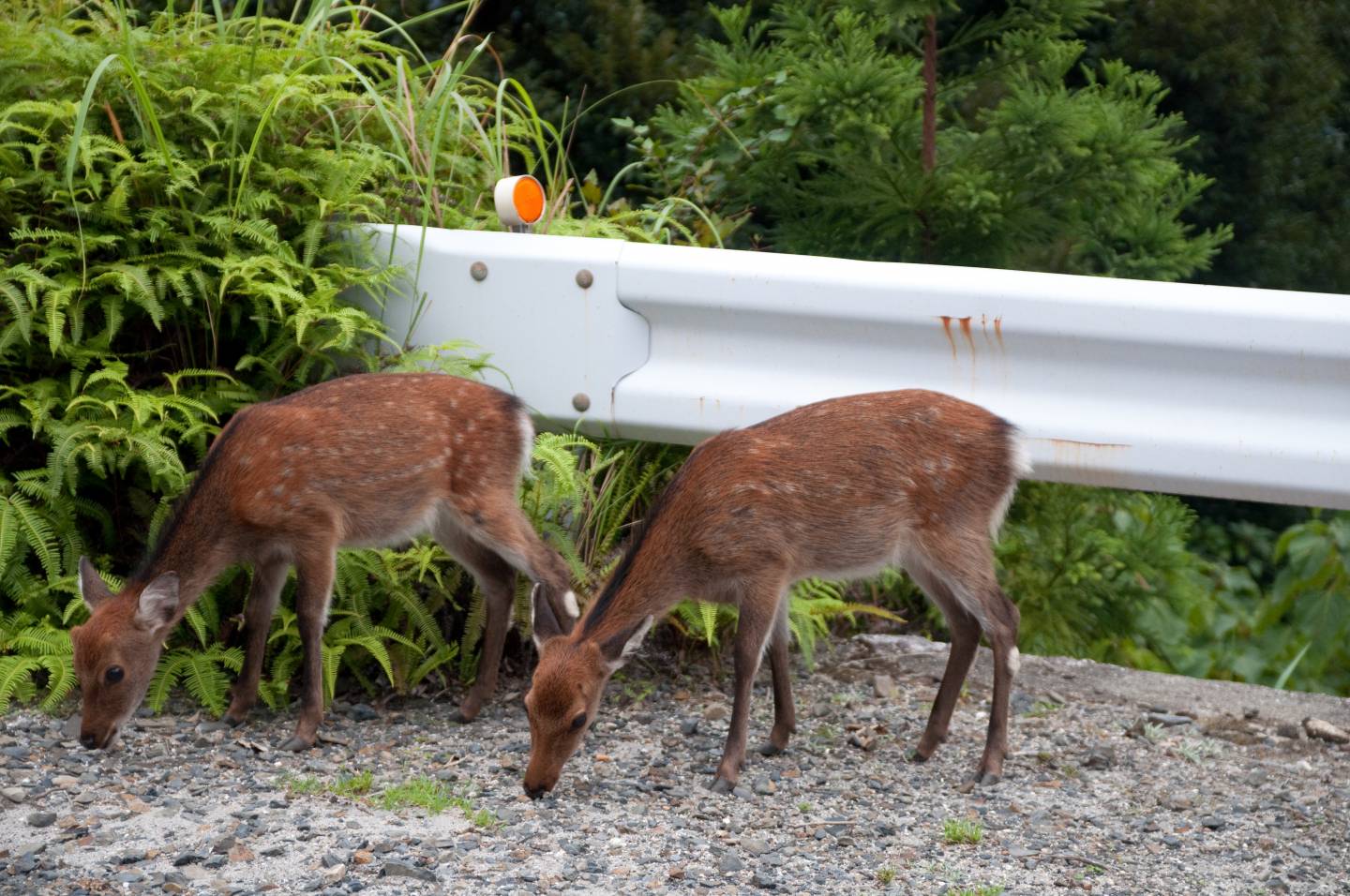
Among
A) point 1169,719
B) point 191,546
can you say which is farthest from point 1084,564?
point 191,546

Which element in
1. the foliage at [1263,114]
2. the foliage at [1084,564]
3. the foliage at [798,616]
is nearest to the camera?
the foliage at [798,616]

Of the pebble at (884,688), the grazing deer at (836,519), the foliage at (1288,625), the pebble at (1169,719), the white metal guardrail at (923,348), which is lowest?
the foliage at (1288,625)

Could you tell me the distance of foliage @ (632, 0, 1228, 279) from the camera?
685 cm

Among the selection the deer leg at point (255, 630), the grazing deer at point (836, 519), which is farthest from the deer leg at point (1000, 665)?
the deer leg at point (255, 630)

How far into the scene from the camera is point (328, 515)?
16.7 feet

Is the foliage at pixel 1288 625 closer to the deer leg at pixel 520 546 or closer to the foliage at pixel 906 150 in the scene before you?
the foliage at pixel 906 150

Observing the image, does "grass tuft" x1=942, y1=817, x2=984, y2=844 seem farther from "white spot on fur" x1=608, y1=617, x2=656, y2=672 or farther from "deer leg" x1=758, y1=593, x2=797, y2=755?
"white spot on fur" x1=608, y1=617, x2=656, y2=672

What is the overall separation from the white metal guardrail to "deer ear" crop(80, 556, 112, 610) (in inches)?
57.0

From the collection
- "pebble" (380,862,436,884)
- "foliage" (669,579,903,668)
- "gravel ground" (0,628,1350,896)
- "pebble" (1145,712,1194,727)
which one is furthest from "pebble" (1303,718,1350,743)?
"pebble" (380,862,436,884)

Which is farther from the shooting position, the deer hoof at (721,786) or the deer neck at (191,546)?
the deer neck at (191,546)

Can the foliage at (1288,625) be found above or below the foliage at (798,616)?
below

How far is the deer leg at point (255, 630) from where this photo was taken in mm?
5051

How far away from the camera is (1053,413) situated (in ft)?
16.5

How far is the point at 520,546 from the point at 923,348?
4.64 ft
